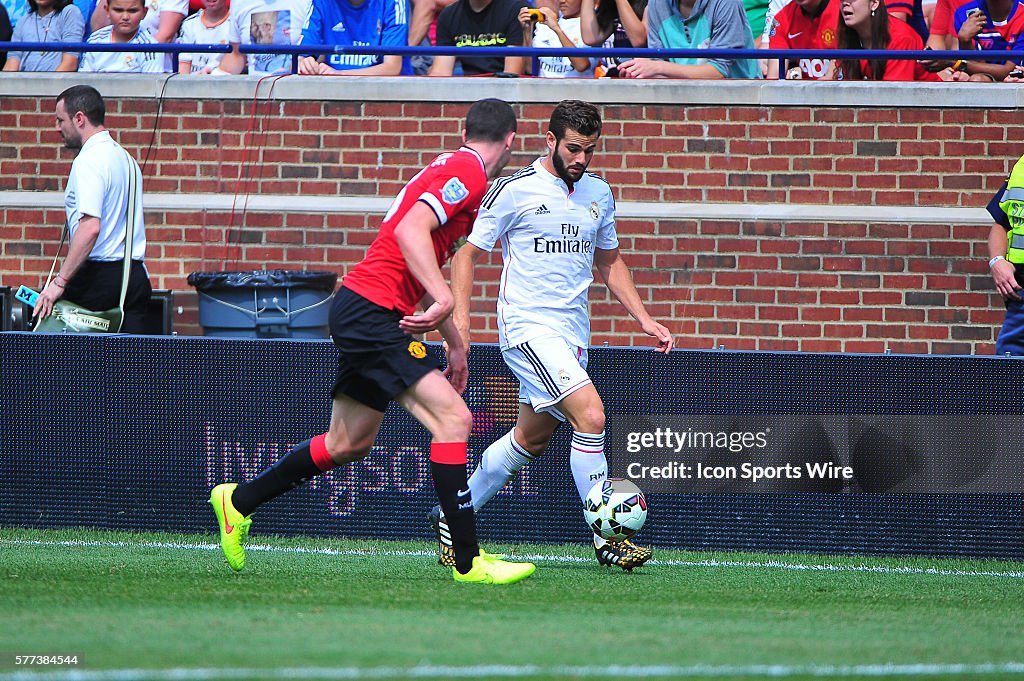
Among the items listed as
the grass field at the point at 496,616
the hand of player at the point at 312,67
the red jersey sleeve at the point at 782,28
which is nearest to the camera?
the grass field at the point at 496,616

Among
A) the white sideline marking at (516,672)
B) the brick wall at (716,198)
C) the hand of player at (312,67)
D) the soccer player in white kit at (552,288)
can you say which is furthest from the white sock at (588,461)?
the hand of player at (312,67)

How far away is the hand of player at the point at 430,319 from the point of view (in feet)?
20.3

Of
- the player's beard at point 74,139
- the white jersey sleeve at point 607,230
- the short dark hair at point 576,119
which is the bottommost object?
the white jersey sleeve at point 607,230

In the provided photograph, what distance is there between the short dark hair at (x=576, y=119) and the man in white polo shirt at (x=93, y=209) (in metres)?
3.71

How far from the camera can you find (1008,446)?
8031 millimetres

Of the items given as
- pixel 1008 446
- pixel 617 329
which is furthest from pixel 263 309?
pixel 1008 446

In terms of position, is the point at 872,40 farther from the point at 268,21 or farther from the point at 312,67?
the point at 268,21

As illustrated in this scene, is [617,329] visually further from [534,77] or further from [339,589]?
[339,589]

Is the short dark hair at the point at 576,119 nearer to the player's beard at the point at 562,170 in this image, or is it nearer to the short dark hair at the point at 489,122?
the player's beard at the point at 562,170

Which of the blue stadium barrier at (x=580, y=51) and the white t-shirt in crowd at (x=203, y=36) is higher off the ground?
the white t-shirt in crowd at (x=203, y=36)

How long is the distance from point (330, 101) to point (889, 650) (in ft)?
24.9

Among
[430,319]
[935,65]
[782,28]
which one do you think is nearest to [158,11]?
[782,28]

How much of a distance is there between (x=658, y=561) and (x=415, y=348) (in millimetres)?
2078

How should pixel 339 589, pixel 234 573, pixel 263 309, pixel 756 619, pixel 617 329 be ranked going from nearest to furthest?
pixel 756 619 → pixel 339 589 → pixel 234 573 → pixel 263 309 → pixel 617 329
